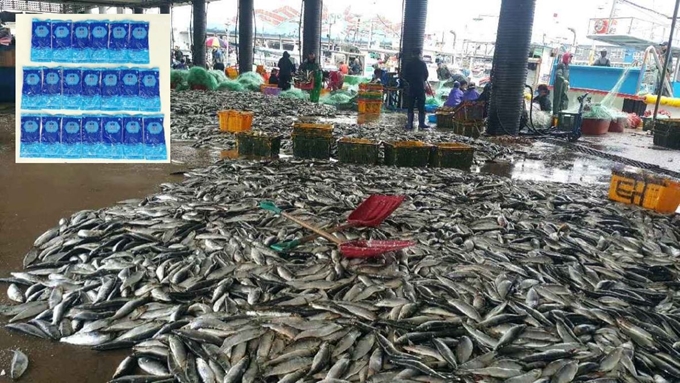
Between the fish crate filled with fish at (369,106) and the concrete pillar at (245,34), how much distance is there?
12468 mm

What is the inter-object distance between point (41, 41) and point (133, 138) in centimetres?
149

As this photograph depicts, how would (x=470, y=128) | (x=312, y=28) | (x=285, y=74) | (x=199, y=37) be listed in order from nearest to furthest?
(x=470, y=128) < (x=285, y=74) < (x=312, y=28) < (x=199, y=37)

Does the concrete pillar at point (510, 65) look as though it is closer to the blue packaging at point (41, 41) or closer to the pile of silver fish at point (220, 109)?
the pile of silver fish at point (220, 109)

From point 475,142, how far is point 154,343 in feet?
33.2

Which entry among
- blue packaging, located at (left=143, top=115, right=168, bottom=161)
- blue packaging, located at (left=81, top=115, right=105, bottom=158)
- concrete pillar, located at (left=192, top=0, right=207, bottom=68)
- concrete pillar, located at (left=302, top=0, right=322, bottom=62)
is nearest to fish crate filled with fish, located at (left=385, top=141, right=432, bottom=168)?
blue packaging, located at (left=143, top=115, right=168, bottom=161)

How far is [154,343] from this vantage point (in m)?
3.23

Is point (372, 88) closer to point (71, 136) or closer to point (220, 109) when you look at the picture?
point (220, 109)

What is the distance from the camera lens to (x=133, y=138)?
21.0ft

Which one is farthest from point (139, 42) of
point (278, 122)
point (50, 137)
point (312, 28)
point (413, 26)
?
point (312, 28)

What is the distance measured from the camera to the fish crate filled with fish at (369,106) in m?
17.7

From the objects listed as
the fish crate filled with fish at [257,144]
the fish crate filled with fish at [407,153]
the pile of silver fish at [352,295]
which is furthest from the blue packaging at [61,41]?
the fish crate filled with fish at [407,153]

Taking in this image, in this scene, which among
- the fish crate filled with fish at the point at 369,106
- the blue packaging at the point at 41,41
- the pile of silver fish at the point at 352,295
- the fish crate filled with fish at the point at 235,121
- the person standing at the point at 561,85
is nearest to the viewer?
the pile of silver fish at the point at 352,295

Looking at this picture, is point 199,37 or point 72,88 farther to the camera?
point 199,37

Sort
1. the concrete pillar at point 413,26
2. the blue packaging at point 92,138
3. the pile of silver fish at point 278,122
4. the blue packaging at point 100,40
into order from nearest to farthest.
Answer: the blue packaging at point 100,40 < the blue packaging at point 92,138 < the pile of silver fish at point 278,122 < the concrete pillar at point 413,26
